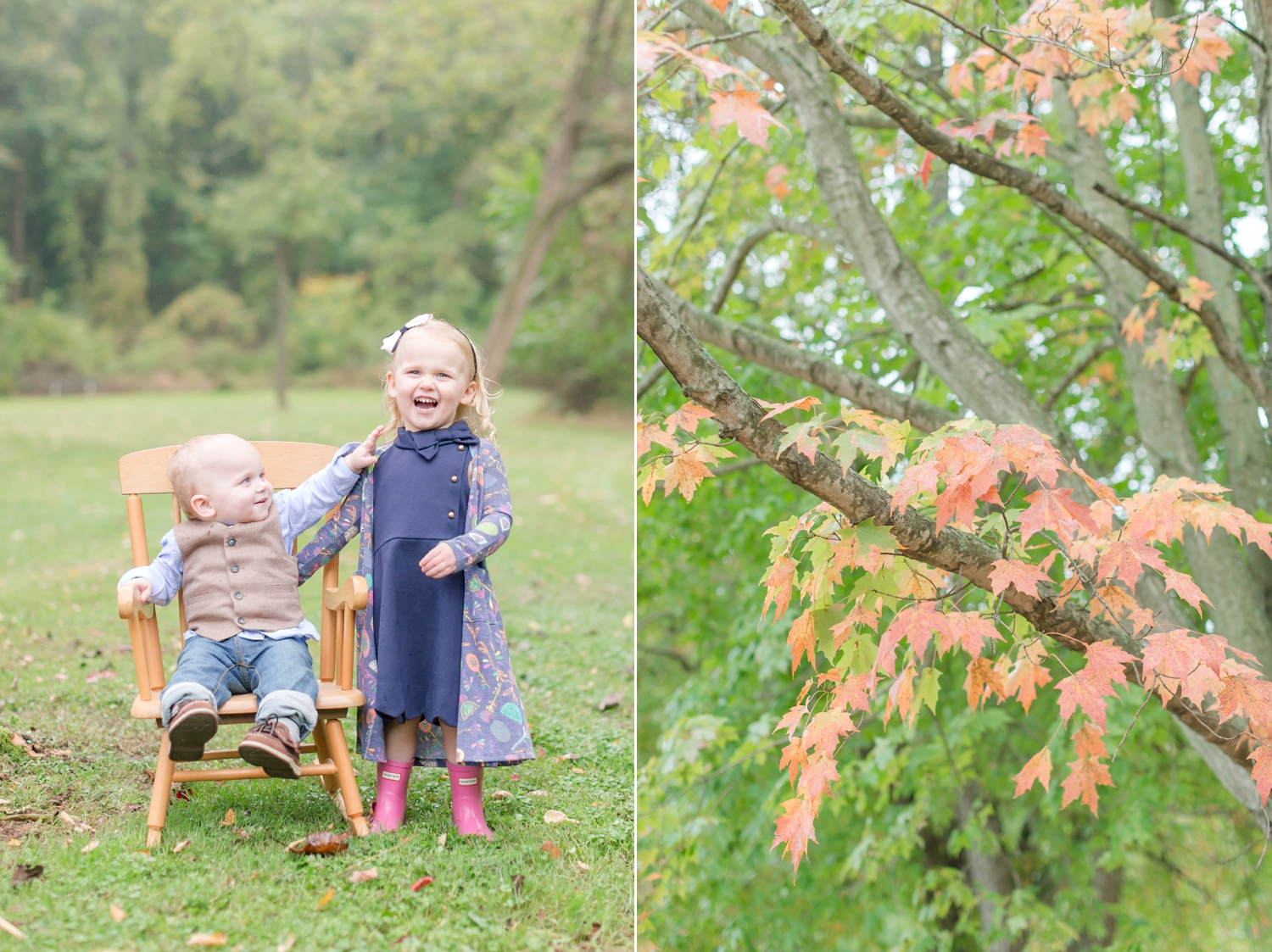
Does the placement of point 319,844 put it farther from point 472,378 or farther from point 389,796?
point 472,378

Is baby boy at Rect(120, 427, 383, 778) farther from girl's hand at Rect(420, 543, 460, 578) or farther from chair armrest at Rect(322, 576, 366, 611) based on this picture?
girl's hand at Rect(420, 543, 460, 578)

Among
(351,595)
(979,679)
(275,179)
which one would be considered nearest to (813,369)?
(979,679)

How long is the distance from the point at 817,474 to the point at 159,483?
1146 millimetres

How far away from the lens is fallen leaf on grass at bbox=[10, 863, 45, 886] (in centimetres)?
162

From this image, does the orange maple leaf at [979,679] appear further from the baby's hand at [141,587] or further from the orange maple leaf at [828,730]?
the baby's hand at [141,587]

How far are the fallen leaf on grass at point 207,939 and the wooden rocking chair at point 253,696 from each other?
0.70ft

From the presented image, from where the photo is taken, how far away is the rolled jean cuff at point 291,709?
1.70m

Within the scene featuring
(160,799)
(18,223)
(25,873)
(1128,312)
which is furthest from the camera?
(18,223)

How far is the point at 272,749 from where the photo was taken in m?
1.61

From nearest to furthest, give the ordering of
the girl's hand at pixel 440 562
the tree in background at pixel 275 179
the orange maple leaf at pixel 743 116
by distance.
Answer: the orange maple leaf at pixel 743 116 → the girl's hand at pixel 440 562 → the tree in background at pixel 275 179

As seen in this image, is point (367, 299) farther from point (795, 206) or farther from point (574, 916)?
point (574, 916)

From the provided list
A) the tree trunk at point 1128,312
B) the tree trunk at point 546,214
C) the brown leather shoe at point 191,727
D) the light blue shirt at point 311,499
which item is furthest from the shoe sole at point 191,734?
the tree trunk at point 546,214

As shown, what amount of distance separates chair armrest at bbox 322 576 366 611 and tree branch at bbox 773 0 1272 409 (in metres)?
1.14

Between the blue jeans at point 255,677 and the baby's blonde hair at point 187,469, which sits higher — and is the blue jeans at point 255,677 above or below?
below
